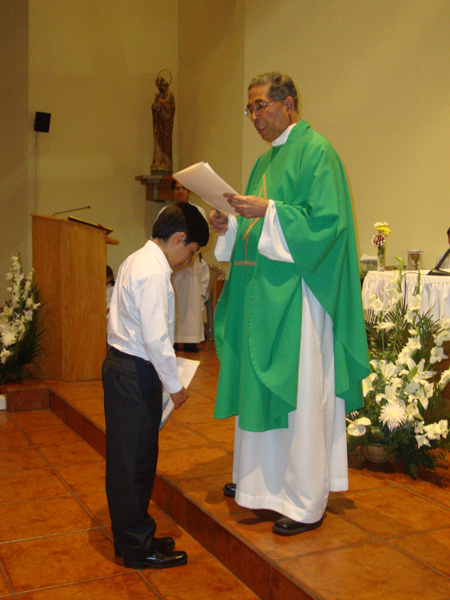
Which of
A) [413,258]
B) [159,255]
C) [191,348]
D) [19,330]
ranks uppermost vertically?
[413,258]

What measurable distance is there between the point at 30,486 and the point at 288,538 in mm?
1506

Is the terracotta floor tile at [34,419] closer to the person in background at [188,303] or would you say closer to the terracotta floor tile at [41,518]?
the terracotta floor tile at [41,518]

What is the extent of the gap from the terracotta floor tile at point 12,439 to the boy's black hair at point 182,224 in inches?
85.4

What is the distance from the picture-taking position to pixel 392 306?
3381mm

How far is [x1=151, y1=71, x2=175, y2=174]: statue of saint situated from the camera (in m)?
9.14

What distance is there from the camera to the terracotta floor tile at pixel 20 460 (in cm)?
355

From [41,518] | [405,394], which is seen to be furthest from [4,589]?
[405,394]

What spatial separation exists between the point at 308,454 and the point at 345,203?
93 centimetres

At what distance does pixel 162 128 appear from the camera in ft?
30.5

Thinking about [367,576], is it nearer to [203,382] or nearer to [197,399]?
[197,399]

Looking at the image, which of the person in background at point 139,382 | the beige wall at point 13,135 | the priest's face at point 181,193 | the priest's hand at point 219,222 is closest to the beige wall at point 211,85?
the priest's face at point 181,193

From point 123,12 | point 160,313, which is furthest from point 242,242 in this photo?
point 123,12

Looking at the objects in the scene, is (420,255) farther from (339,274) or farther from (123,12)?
(123,12)

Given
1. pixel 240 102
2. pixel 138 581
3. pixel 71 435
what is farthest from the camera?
pixel 240 102
